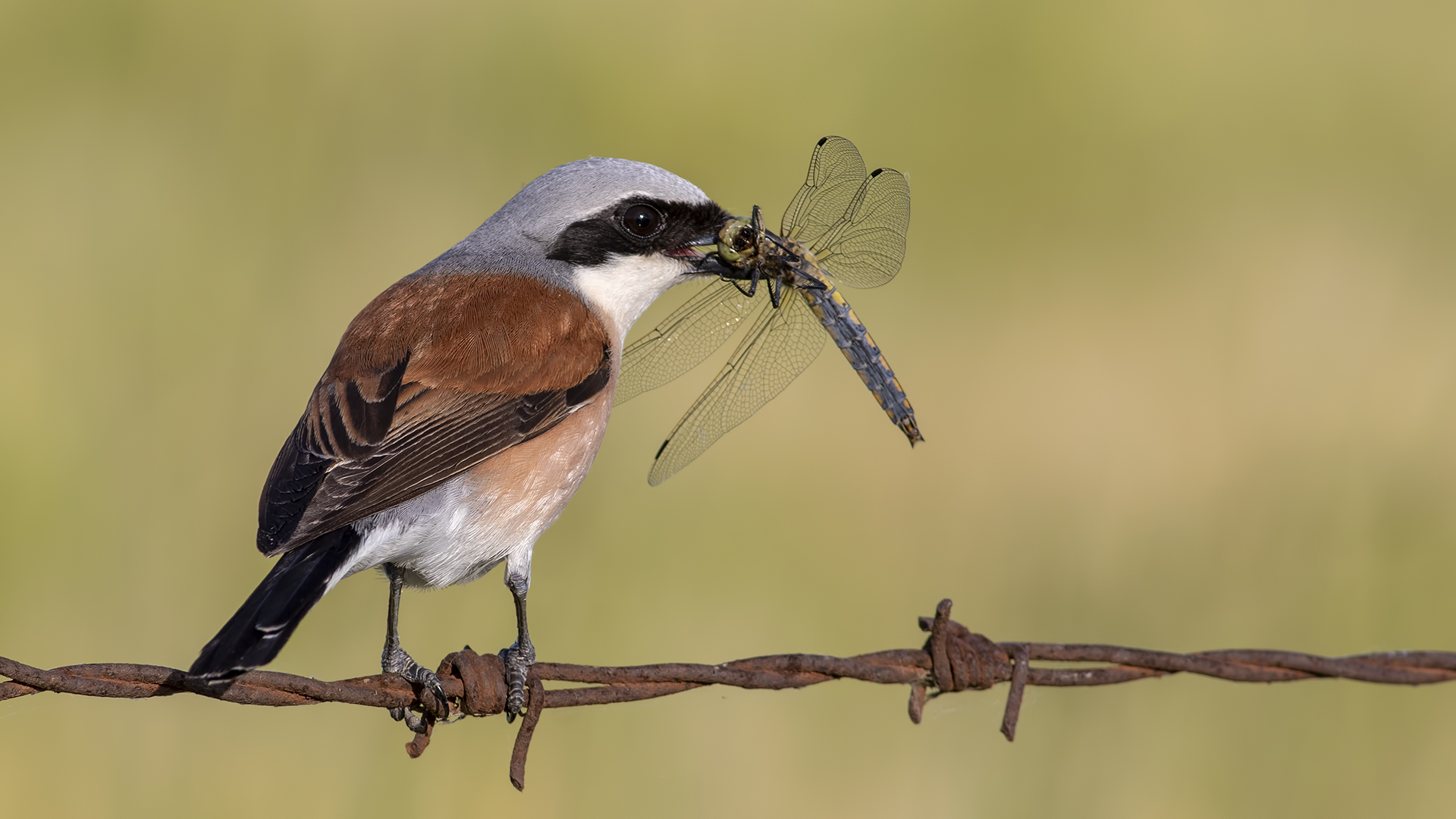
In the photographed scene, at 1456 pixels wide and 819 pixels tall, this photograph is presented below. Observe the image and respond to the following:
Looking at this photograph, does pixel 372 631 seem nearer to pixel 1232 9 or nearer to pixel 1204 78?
pixel 1204 78

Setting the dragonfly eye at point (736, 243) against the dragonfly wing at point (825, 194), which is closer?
the dragonfly eye at point (736, 243)

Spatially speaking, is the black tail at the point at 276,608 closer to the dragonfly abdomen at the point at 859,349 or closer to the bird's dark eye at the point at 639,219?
the bird's dark eye at the point at 639,219

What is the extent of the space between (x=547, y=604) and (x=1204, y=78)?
18.0 ft

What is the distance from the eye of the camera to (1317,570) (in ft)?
15.6

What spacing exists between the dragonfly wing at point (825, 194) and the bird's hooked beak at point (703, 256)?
0.91ft

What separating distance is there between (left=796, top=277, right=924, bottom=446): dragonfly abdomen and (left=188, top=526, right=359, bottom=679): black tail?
174cm

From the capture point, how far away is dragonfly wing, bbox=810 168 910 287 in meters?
4.08

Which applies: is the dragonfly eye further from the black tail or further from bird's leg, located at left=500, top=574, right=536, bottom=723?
the black tail

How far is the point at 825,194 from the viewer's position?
4109 millimetres

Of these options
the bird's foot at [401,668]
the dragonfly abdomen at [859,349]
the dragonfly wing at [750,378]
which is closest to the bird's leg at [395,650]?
the bird's foot at [401,668]

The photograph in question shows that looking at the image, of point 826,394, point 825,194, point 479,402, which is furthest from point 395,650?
point 826,394

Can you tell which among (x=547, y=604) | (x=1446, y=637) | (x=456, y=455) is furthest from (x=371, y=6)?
(x=1446, y=637)

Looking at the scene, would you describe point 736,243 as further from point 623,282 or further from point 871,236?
point 871,236

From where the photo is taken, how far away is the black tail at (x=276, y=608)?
227 centimetres
